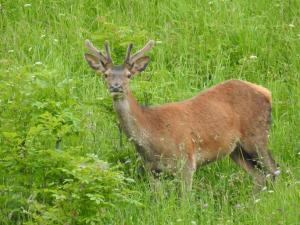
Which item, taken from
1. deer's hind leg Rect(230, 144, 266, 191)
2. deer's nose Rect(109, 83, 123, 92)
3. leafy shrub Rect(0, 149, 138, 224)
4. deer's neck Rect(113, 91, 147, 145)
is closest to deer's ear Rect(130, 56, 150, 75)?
deer's neck Rect(113, 91, 147, 145)

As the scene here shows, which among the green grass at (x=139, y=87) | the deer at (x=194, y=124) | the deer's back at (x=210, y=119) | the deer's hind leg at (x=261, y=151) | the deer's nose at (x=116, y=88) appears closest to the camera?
the green grass at (x=139, y=87)

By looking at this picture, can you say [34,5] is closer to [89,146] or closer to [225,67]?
[225,67]

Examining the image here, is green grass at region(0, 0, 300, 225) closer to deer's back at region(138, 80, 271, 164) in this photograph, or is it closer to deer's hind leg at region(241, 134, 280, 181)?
deer's hind leg at region(241, 134, 280, 181)

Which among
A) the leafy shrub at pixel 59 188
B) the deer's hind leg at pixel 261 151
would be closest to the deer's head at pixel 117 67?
the leafy shrub at pixel 59 188

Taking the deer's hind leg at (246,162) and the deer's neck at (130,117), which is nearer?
the deer's neck at (130,117)

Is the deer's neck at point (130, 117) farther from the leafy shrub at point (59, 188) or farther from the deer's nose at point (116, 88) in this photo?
the leafy shrub at point (59, 188)

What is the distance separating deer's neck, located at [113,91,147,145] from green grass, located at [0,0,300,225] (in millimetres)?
275

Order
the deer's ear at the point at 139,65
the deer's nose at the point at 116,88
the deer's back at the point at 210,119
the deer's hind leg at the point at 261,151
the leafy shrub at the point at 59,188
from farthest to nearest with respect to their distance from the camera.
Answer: the deer's hind leg at the point at 261,151
the deer's ear at the point at 139,65
the deer's back at the point at 210,119
the deer's nose at the point at 116,88
the leafy shrub at the point at 59,188

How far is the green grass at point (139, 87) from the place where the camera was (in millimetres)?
9625

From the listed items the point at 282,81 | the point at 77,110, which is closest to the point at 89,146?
the point at 77,110

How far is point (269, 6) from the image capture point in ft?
46.8

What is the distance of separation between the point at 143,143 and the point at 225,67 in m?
2.65

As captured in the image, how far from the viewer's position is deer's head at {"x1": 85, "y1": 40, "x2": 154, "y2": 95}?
422 inches

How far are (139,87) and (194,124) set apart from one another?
2.22 feet
